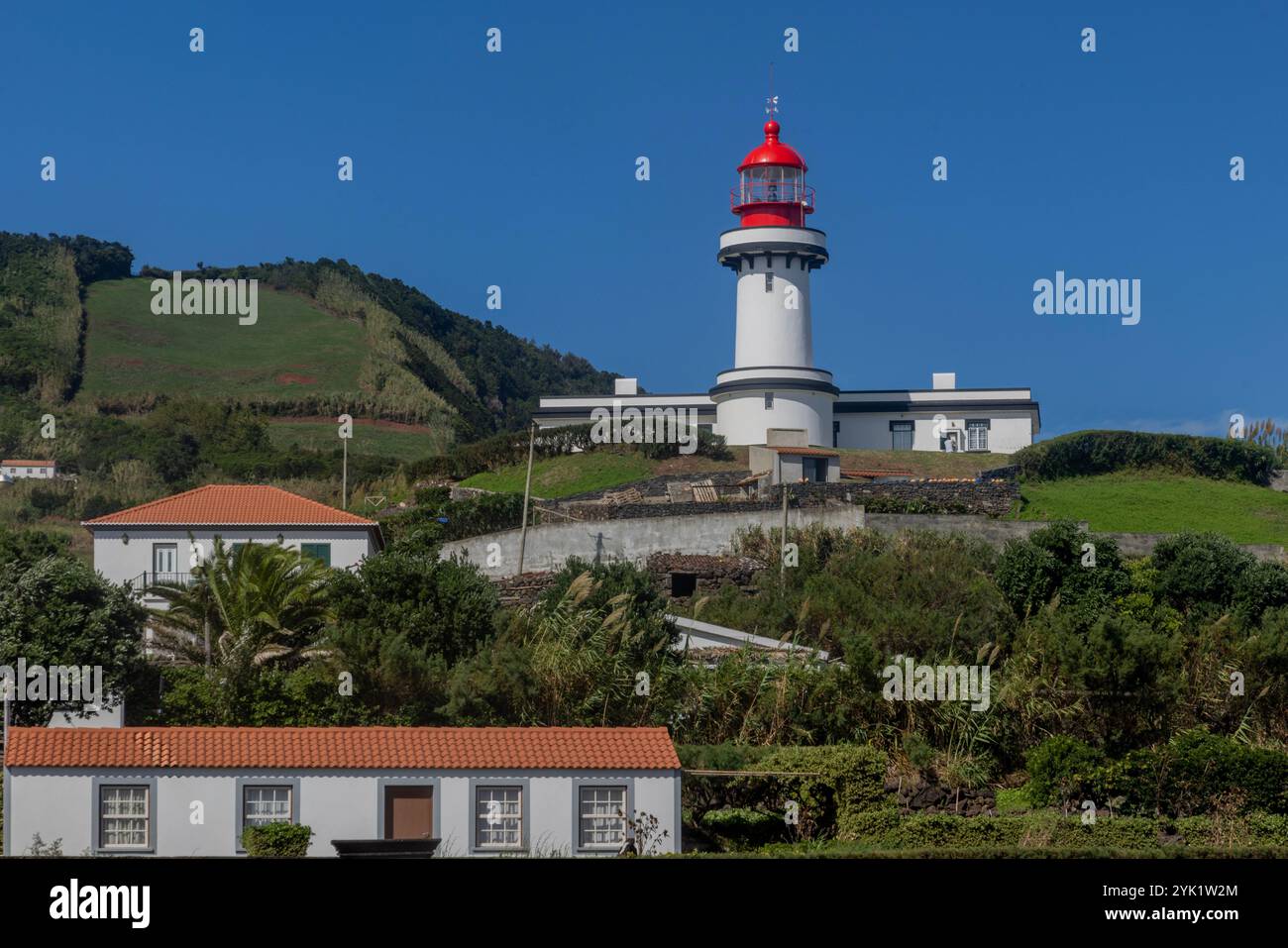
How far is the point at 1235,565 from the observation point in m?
37.5

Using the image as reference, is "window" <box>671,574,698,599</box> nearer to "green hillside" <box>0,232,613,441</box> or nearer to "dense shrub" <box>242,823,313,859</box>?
"dense shrub" <box>242,823,313,859</box>

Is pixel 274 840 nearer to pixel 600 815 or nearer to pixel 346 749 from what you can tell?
pixel 346 749

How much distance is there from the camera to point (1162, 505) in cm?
5062

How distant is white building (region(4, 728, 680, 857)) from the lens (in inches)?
953

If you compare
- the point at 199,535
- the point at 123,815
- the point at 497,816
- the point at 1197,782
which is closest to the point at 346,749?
the point at 497,816

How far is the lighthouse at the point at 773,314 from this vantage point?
6038cm

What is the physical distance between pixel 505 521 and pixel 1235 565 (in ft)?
61.0

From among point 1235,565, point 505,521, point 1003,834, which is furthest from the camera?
point 505,521

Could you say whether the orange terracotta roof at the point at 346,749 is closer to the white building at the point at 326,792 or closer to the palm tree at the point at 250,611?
the white building at the point at 326,792

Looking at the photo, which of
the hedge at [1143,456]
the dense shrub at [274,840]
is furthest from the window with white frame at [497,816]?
the hedge at [1143,456]

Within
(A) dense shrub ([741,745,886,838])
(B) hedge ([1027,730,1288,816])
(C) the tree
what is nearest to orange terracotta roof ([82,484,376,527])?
(C) the tree

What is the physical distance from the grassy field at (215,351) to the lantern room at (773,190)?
105ft
